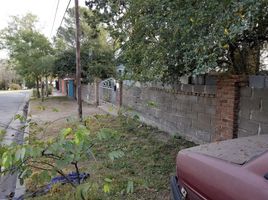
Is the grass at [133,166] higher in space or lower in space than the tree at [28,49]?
lower

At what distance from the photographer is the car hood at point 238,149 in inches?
90.2

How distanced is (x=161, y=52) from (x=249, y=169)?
2.93 meters

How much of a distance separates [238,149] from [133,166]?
3292 mm

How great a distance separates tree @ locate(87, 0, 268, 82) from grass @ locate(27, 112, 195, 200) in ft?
4.38

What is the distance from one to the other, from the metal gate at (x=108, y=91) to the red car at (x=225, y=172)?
1212 cm

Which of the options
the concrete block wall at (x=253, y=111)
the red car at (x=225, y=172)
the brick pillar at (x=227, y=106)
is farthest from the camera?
the brick pillar at (x=227, y=106)

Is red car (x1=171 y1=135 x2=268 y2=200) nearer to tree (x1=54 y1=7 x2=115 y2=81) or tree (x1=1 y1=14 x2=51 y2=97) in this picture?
tree (x1=54 y1=7 x2=115 y2=81)

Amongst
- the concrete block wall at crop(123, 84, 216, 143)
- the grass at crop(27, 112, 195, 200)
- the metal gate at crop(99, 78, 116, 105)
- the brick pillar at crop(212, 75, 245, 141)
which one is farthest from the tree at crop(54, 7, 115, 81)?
the brick pillar at crop(212, 75, 245, 141)

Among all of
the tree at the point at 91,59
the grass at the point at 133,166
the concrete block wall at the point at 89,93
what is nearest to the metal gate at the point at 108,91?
the concrete block wall at the point at 89,93

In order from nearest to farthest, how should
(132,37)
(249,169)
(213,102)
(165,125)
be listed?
(249,169) < (132,37) < (213,102) < (165,125)

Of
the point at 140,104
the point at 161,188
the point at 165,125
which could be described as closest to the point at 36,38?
the point at 140,104

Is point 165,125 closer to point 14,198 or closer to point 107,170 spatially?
point 107,170

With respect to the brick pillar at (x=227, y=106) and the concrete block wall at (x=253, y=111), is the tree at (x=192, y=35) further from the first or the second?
the concrete block wall at (x=253, y=111)

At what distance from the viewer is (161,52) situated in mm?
4680
